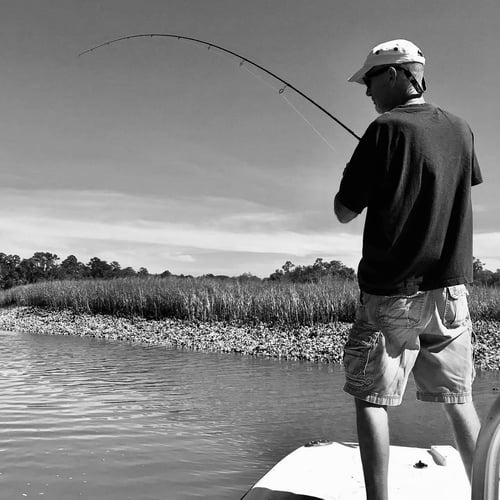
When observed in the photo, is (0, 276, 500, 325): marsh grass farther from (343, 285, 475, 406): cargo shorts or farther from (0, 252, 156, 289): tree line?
(0, 252, 156, 289): tree line

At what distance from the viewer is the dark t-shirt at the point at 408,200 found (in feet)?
7.17

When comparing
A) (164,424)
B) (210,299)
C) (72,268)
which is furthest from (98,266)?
(164,424)

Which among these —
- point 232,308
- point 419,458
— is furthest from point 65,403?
point 232,308

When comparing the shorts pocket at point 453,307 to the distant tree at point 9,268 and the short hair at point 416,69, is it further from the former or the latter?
the distant tree at point 9,268

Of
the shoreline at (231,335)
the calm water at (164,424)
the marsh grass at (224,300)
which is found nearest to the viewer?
the calm water at (164,424)

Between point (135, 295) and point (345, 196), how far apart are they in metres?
22.0

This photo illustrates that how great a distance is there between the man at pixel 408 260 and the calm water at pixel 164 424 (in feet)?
6.12

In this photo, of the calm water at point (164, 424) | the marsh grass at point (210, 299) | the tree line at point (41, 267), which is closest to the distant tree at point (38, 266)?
the tree line at point (41, 267)

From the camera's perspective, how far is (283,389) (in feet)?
26.1

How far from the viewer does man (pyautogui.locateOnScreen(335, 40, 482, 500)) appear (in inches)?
85.8

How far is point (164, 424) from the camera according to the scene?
5.50 meters

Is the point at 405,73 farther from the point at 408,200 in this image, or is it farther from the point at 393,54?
the point at 408,200

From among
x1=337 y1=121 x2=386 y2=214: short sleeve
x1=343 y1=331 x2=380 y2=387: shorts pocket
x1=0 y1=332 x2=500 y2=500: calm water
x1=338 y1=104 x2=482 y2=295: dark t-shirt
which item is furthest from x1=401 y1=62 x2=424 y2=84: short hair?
x1=0 y1=332 x2=500 y2=500: calm water

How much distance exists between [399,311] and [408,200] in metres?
0.40
